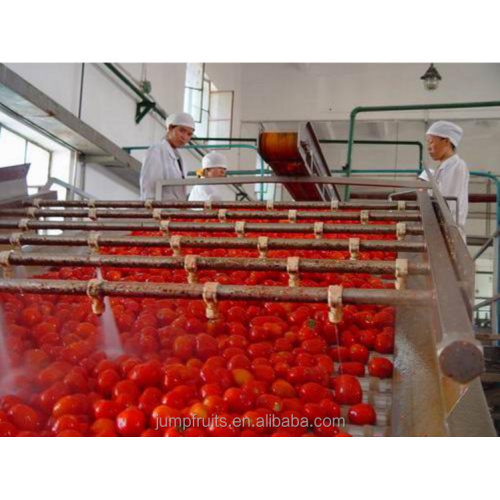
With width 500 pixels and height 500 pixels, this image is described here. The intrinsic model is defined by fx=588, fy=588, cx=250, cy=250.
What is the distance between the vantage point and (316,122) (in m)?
16.4

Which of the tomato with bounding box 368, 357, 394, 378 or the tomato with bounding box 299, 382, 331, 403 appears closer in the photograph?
the tomato with bounding box 299, 382, 331, 403

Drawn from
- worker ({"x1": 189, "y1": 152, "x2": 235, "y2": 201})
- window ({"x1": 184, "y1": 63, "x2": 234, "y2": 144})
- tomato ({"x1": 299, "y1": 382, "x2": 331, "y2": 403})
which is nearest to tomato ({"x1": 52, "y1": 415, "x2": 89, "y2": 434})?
tomato ({"x1": 299, "y1": 382, "x2": 331, "y2": 403})

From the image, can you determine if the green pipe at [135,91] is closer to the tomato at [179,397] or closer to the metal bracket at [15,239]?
the metal bracket at [15,239]

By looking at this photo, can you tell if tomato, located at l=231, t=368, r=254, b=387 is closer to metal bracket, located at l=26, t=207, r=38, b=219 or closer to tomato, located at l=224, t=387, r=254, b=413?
tomato, located at l=224, t=387, r=254, b=413

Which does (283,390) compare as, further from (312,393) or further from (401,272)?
(401,272)

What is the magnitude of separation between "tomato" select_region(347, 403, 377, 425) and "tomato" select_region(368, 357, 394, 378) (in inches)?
9.4

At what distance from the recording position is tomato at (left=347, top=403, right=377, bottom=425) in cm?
203

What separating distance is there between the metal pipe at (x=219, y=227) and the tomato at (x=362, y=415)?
1.03 m

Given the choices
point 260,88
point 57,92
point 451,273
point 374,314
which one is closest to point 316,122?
point 260,88

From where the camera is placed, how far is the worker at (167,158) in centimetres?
552

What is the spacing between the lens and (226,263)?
2.09 metres

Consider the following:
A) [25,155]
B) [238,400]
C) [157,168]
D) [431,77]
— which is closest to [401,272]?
[238,400]

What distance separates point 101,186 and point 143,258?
7869 millimetres

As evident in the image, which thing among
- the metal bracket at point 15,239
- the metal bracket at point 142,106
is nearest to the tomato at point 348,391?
the metal bracket at point 15,239
